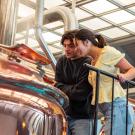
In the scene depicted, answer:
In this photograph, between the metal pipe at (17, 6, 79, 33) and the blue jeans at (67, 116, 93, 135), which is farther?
the metal pipe at (17, 6, 79, 33)

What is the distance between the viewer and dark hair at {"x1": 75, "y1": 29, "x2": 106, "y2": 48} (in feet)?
4.53

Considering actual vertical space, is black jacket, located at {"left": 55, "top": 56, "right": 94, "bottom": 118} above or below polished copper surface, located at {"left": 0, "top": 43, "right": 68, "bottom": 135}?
above

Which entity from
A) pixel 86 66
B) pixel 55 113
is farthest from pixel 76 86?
pixel 55 113

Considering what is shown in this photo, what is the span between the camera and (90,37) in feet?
4.60

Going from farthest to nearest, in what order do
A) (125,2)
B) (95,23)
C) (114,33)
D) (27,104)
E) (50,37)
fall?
(50,37)
(114,33)
(95,23)
(125,2)
(27,104)

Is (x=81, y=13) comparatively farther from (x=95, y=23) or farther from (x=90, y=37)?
(x=90, y=37)

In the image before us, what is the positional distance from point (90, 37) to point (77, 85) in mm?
209

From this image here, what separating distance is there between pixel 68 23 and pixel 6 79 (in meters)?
1.23

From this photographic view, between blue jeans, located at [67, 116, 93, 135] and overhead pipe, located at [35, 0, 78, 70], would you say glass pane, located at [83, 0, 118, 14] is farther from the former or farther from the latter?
blue jeans, located at [67, 116, 93, 135]

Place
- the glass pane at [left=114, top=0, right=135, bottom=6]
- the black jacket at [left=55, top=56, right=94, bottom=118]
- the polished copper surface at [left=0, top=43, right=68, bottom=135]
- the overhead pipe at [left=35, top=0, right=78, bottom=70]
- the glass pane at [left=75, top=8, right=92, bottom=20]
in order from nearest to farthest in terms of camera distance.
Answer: the polished copper surface at [left=0, top=43, right=68, bottom=135]
the black jacket at [left=55, top=56, right=94, bottom=118]
the overhead pipe at [left=35, top=0, right=78, bottom=70]
the glass pane at [left=114, top=0, right=135, bottom=6]
the glass pane at [left=75, top=8, right=92, bottom=20]

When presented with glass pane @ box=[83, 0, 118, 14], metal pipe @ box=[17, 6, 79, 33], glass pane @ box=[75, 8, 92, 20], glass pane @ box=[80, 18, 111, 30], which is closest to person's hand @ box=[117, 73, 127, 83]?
metal pipe @ box=[17, 6, 79, 33]

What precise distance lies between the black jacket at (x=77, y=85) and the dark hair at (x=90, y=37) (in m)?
0.09

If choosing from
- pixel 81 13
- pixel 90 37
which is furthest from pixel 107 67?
pixel 81 13

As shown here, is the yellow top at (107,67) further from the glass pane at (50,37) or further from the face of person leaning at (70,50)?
the glass pane at (50,37)
